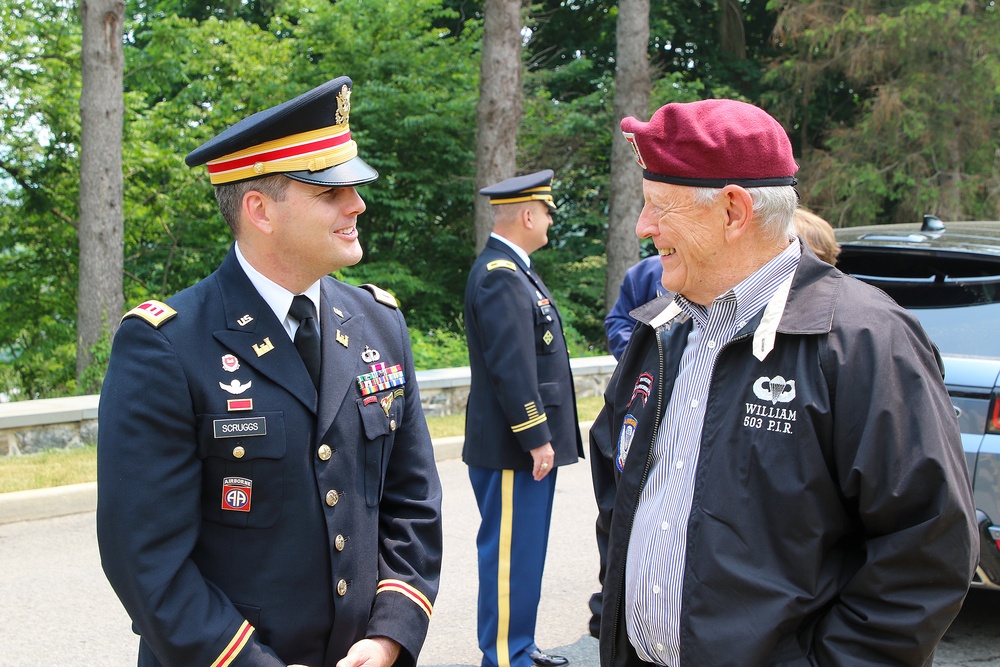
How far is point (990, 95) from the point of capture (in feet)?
54.3

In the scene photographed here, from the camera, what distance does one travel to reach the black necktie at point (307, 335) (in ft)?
7.29

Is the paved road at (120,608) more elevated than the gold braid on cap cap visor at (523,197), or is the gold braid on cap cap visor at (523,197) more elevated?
the gold braid on cap cap visor at (523,197)

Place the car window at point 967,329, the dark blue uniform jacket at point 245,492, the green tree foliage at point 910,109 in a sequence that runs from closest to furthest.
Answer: the dark blue uniform jacket at point 245,492 → the car window at point 967,329 → the green tree foliage at point 910,109

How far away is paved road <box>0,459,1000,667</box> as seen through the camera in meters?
4.31

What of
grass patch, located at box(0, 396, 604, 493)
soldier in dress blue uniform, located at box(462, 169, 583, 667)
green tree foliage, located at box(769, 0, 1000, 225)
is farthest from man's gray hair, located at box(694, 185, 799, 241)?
green tree foliage, located at box(769, 0, 1000, 225)

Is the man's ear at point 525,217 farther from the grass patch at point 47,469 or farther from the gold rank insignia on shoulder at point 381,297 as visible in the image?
the grass patch at point 47,469

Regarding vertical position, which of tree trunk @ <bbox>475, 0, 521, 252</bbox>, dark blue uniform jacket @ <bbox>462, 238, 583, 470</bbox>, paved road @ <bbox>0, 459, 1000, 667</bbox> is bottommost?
paved road @ <bbox>0, 459, 1000, 667</bbox>

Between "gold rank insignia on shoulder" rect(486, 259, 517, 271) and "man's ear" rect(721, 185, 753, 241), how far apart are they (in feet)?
7.60

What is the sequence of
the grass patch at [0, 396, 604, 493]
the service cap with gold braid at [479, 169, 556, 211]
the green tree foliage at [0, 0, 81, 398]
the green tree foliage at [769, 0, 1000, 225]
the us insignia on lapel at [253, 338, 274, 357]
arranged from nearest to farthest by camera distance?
1. the us insignia on lapel at [253, 338, 274, 357]
2. the service cap with gold braid at [479, 169, 556, 211]
3. the grass patch at [0, 396, 604, 493]
4. the green tree foliage at [0, 0, 81, 398]
5. the green tree foliage at [769, 0, 1000, 225]

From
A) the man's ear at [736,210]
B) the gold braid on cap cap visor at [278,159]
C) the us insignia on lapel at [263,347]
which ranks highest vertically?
the gold braid on cap cap visor at [278,159]

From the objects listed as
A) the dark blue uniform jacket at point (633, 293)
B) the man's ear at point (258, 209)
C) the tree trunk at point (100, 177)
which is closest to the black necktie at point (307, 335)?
the man's ear at point (258, 209)

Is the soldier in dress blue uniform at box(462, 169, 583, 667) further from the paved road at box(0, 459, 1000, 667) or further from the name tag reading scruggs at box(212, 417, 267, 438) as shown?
the name tag reading scruggs at box(212, 417, 267, 438)

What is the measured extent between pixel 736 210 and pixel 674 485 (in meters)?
0.59

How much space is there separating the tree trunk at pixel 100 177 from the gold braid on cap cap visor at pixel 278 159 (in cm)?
890
